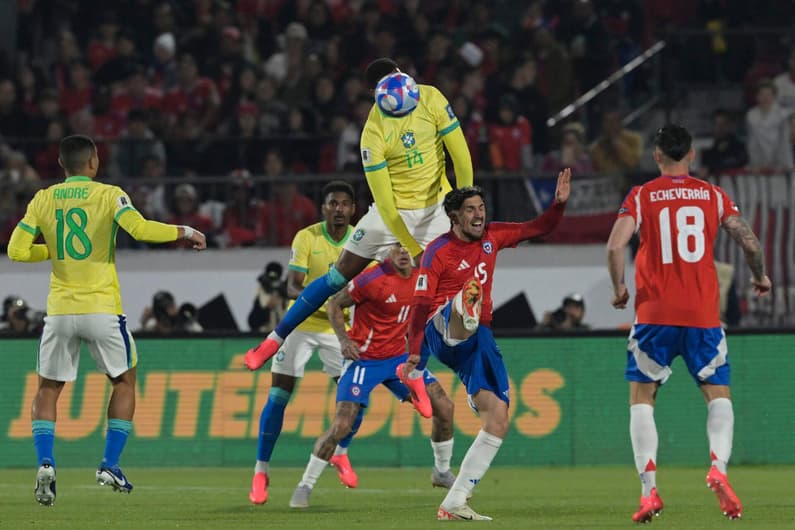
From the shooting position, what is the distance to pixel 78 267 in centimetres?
1233

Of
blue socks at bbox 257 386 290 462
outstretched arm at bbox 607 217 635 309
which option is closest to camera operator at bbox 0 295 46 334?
blue socks at bbox 257 386 290 462

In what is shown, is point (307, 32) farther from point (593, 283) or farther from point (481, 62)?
point (593, 283)

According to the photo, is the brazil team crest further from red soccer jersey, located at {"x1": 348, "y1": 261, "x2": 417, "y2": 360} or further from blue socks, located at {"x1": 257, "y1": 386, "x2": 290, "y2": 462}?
blue socks, located at {"x1": 257, "y1": 386, "x2": 290, "y2": 462}

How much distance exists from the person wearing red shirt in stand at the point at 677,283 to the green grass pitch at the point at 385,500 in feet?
2.19

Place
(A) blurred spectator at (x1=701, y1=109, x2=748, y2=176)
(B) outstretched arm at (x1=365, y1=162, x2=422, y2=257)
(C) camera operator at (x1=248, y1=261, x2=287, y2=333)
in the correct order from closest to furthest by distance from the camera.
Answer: (B) outstretched arm at (x1=365, y1=162, x2=422, y2=257) → (C) camera operator at (x1=248, y1=261, x2=287, y2=333) → (A) blurred spectator at (x1=701, y1=109, x2=748, y2=176)

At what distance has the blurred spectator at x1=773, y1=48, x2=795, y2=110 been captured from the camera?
2177cm

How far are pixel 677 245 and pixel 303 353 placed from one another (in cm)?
461

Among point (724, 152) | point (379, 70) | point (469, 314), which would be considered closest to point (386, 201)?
point (379, 70)

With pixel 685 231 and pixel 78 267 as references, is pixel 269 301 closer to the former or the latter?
pixel 78 267

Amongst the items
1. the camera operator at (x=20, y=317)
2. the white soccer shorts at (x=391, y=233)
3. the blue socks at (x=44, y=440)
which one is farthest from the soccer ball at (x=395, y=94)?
the camera operator at (x=20, y=317)

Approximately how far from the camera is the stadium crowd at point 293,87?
21.0 metres

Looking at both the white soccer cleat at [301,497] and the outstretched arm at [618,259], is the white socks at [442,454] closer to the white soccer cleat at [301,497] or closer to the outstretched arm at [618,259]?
the white soccer cleat at [301,497]

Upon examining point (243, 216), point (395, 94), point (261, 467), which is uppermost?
point (395, 94)

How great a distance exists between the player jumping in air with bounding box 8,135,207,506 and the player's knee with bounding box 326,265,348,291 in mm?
1459
